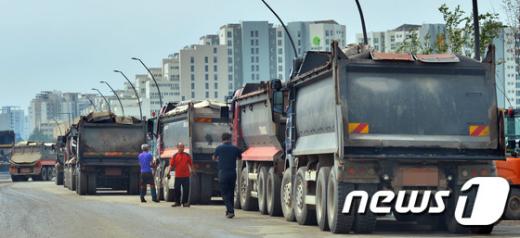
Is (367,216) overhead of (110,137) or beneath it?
beneath

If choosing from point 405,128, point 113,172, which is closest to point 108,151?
point 113,172

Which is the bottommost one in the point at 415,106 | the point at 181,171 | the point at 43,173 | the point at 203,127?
the point at 43,173

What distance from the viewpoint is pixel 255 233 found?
1880cm

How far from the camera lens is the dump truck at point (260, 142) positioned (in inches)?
955

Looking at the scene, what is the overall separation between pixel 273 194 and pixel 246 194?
2900mm

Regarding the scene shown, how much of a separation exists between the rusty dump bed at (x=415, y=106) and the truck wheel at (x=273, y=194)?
534cm

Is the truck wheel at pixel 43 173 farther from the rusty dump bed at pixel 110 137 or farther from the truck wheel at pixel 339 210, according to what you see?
the truck wheel at pixel 339 210

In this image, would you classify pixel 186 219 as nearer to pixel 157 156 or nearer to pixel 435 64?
pixel 435 64

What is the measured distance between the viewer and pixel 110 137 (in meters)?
42.8

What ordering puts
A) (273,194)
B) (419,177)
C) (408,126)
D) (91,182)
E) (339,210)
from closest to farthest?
(339,210) < (419,177) < (408,126) < (273,194) < (91,182)

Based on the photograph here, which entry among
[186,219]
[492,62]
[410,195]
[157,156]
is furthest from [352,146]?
[157,156]

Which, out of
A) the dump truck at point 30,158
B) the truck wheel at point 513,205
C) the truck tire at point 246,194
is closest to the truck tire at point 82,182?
the truck tire at point 246,194

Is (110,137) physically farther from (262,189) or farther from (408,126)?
(408,126)

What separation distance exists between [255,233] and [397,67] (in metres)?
3.23
